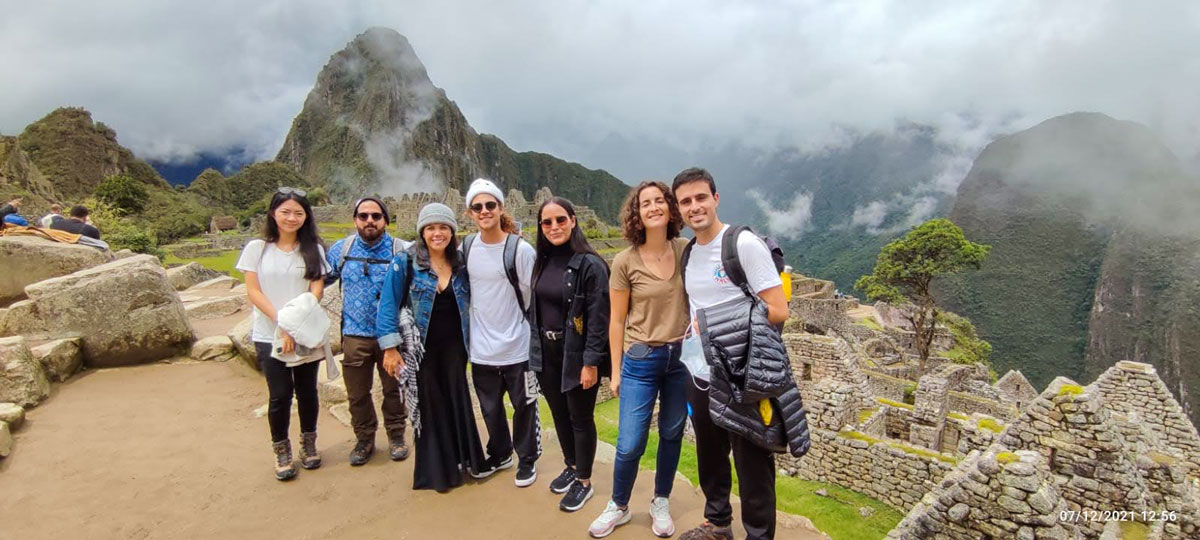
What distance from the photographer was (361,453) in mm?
4277

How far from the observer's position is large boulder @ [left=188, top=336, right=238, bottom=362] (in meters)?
6.77

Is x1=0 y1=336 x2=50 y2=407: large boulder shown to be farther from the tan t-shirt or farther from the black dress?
the tan t-shirt

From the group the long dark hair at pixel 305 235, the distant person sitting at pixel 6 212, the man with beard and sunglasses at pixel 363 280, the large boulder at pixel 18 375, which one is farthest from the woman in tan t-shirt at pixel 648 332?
the distant person sitting at pixel 6 212

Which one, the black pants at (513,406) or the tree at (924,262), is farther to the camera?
the tree at (924,262)

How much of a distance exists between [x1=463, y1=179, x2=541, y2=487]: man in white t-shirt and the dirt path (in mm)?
790

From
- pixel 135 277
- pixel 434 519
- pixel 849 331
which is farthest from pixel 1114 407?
pixel 849 331

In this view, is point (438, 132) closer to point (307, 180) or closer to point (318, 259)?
point (307, 180)

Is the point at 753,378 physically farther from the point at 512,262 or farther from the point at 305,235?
the point at 305,235

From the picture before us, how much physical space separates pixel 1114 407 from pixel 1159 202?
59.6 metres

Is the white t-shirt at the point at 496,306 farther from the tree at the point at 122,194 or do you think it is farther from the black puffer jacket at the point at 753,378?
the tree at the point at 122,194

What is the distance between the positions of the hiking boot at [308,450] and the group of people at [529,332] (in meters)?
0.01

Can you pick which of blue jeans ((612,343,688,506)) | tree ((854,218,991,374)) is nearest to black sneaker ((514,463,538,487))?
blue jeans ((612,343,688,506))

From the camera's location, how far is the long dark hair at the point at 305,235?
12.4 ft

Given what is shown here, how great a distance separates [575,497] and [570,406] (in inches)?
28.6
